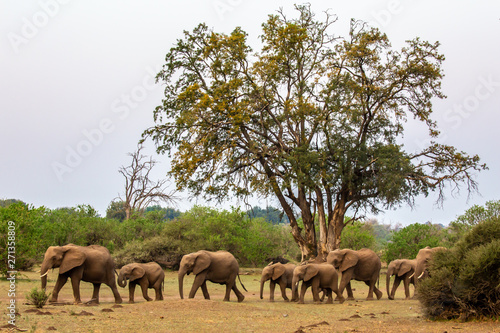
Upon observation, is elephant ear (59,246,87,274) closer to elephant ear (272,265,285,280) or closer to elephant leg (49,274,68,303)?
elephant leg (49,274,68,303)

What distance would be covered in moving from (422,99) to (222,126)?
11.8m

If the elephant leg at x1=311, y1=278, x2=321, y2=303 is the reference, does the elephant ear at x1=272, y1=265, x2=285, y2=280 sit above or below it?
above

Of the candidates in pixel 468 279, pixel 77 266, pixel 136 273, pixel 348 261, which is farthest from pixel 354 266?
pixel 77 266

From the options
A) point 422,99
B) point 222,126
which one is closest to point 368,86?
point 422,99

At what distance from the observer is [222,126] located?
30500mm

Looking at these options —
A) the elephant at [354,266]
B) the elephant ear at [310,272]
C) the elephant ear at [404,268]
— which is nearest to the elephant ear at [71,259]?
the elephant ear at [310,272]

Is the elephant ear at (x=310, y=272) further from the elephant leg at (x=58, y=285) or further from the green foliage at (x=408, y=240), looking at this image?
the green foliage at (x=408, y=240)

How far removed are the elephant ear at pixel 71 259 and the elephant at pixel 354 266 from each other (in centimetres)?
975

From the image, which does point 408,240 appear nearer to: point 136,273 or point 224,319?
point 136,273

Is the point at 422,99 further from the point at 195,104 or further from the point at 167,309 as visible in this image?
the point at 167,309

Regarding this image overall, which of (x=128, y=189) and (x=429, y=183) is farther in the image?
(x=128, y=189)

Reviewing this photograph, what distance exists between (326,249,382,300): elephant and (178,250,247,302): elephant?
13.8 feet

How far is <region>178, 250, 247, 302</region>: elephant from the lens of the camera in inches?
731

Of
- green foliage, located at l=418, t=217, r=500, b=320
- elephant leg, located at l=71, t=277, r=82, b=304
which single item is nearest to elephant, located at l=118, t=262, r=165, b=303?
elephant leg, located at l=71, t=277, r=82, b=304
